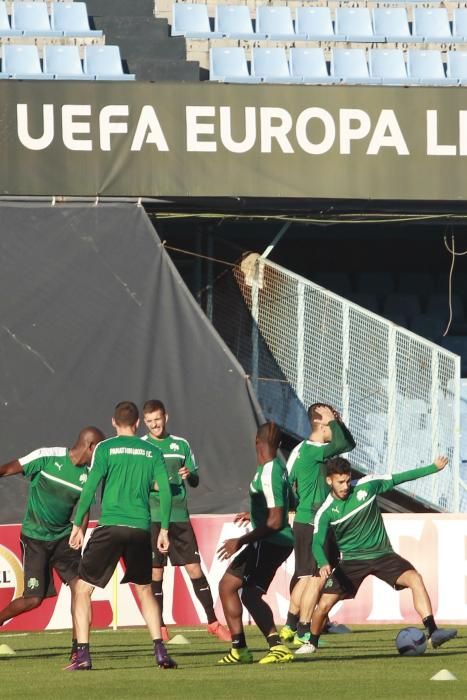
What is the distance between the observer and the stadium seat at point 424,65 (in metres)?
21.3

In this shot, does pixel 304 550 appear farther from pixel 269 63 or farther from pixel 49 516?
pixel 269 63

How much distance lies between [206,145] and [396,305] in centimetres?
563

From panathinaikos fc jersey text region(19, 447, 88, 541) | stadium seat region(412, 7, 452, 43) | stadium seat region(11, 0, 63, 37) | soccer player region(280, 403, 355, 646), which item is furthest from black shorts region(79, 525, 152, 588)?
stadium seat region(412, 7, 452, 43)

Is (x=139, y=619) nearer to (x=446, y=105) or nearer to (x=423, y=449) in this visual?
(x=423, y=449)

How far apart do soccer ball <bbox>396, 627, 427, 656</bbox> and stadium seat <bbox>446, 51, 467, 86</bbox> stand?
40.6ft

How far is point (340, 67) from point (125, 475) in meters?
12.7

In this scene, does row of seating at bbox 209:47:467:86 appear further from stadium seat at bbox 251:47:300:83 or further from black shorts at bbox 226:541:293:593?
black shorts at bbox 226:541:293:593

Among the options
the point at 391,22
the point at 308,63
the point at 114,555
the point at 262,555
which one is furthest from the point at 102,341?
the point at 114,555

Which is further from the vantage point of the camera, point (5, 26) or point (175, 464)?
point (5, 26)

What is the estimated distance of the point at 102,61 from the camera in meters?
20.1

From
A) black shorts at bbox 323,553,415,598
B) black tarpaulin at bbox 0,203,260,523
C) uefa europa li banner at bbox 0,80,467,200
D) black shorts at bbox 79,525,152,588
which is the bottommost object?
black shorts at bbox 323,553,415,598

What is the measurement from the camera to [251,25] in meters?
22.2

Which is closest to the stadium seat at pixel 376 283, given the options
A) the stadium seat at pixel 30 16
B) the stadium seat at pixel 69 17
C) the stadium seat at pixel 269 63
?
the stadium seat at pixel 269 63

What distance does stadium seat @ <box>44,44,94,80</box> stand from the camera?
2014cm
